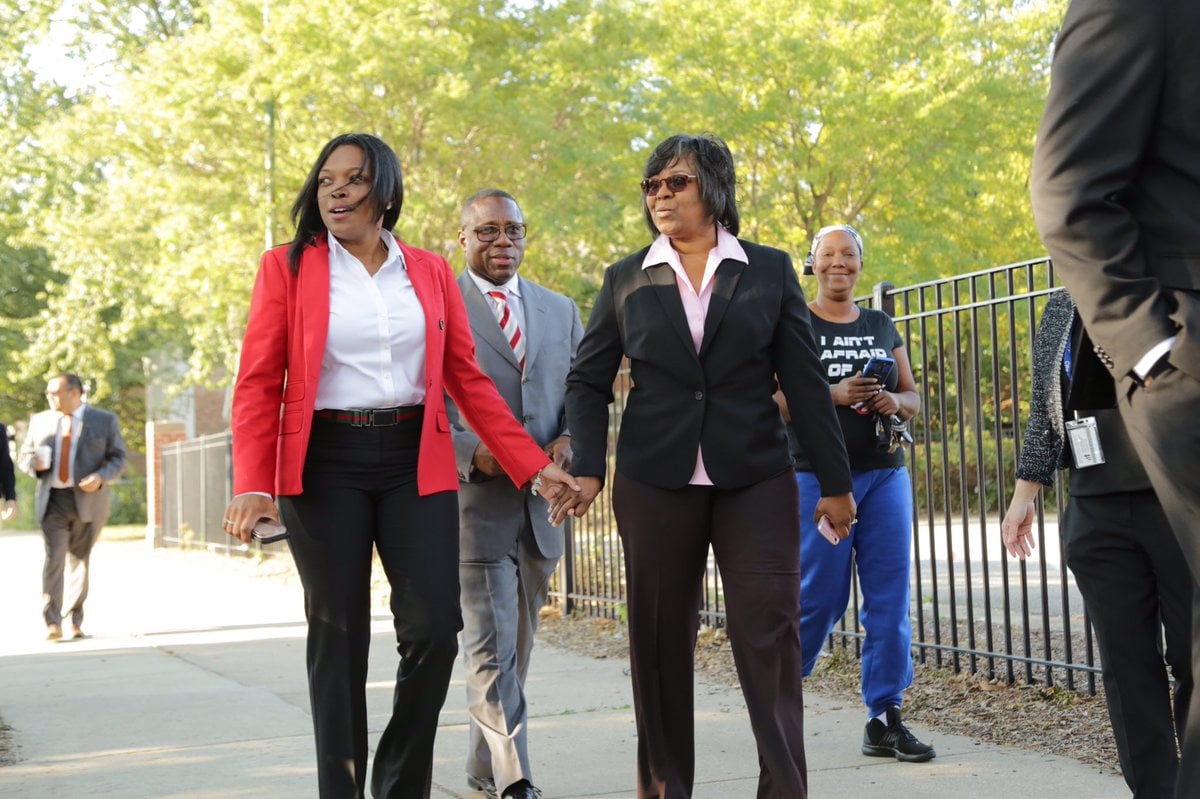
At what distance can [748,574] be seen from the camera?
14.4ft

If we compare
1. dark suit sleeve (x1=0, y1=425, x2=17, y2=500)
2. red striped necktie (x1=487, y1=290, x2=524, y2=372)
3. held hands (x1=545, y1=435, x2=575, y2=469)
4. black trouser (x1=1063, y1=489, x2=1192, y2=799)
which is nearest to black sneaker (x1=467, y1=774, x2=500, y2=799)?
held hands (x1=545, y1=435, x2=575, y2=469)

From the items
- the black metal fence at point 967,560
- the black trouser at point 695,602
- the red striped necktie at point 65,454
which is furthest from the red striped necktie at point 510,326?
the red striped necktie at point 65,454

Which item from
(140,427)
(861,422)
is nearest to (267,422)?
(861,422)

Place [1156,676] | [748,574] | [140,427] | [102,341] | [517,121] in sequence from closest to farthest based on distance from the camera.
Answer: [1156,676]
[748,574]
[517,121]
[102,341]
[140,427]

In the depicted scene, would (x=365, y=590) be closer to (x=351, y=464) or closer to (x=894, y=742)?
(x=351, y=464)

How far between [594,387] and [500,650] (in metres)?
1.20

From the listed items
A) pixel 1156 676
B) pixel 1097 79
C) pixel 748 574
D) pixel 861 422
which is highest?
pixel 1097 79

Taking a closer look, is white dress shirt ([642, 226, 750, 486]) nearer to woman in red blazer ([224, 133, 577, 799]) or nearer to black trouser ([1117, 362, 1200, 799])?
Result: woman in red blazer ([224, 133, 577, 799])

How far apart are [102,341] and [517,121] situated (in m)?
15.7

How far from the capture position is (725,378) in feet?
14.5

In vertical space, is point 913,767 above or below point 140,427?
below

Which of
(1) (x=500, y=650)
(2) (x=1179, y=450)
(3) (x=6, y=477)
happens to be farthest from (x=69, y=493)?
(2) (x=1179, y=450)

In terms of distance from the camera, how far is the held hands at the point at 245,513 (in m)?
4.41

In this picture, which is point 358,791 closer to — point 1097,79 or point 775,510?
point 775,510
